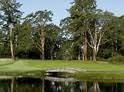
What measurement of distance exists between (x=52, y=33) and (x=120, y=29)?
76.7 ft

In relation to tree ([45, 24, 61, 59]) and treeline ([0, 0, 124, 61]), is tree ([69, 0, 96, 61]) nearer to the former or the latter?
treeline ([0, 0, 124, 61])

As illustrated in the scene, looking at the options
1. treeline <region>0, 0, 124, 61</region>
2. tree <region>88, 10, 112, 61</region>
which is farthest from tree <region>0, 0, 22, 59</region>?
tree <region>88, 10, 112, 61</region>

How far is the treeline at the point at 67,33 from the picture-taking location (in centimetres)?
11800

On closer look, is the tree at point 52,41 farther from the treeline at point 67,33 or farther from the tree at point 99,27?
the tree at point 99,27

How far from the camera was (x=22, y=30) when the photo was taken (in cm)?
13025

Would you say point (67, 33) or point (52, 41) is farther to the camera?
point (52, 41)

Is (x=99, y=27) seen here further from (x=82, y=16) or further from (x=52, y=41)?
(x=52, y=41)

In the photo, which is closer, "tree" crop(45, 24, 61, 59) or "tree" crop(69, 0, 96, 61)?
"tree" crop(69, 0, 96, 61)

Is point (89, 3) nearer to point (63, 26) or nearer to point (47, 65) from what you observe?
Answer: point (63, 26)

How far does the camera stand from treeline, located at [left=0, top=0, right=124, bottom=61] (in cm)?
11800

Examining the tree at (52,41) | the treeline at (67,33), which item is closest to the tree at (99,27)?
the treeline at (67,33)

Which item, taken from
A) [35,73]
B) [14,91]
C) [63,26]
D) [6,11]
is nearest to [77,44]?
[63,26]

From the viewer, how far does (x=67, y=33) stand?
409 feet

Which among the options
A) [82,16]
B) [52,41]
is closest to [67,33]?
[82,16]
